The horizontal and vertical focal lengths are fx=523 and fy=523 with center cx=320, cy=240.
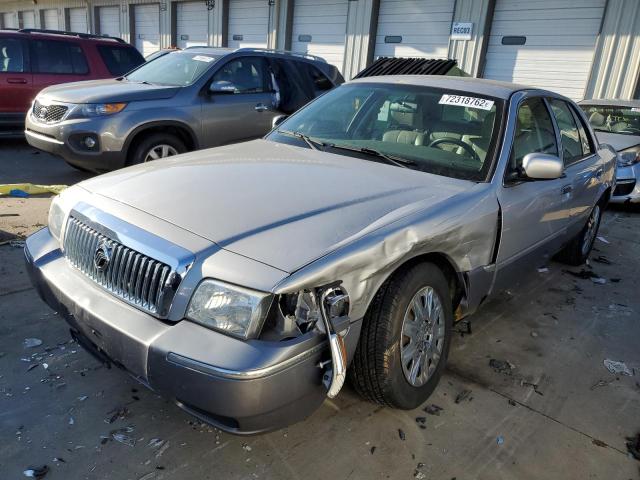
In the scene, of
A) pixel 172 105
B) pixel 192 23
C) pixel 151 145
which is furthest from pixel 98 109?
pixel 192 23

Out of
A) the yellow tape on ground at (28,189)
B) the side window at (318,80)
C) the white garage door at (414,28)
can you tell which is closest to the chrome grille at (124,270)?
the yellow tape on ground at (28,189)

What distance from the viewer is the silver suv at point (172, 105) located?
598 centimetres

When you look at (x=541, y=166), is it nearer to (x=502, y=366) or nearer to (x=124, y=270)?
(x=502, y=366)

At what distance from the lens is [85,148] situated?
5992mm

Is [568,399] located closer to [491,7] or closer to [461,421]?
[461,421]

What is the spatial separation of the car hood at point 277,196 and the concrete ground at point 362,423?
38.9 inches

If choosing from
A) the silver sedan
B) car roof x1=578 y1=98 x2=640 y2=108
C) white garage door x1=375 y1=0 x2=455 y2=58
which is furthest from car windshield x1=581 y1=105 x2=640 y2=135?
A: the silver sedan

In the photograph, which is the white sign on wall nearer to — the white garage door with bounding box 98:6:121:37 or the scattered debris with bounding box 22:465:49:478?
the scattered debris with bounding box 22:465:49:478

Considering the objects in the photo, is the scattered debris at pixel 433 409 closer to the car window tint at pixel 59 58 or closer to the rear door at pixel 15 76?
the rear door at pixel 15 76

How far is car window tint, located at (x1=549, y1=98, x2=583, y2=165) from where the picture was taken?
3.97 metres

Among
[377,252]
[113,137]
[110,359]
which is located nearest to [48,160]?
[113,137]

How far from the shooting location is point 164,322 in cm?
206

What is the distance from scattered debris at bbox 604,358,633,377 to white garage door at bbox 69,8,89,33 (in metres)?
27.6

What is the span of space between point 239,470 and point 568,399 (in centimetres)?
189
